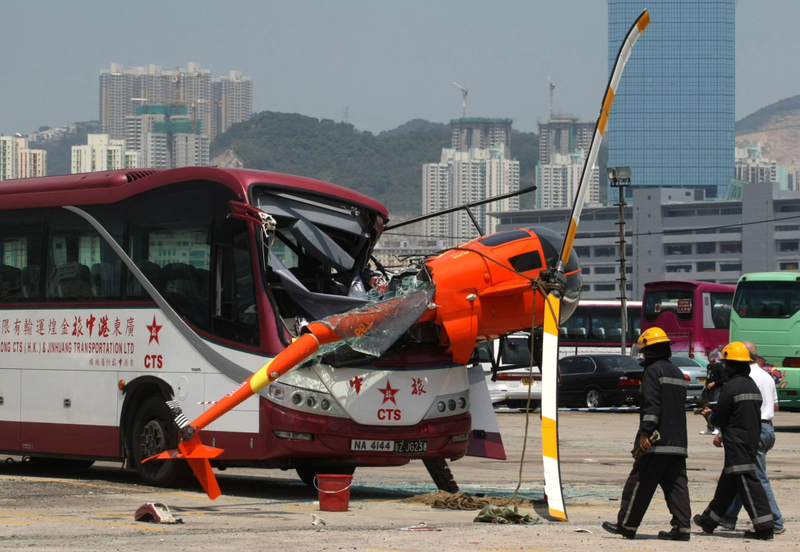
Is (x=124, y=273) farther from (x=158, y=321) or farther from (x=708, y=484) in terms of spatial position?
(x=708, y=484)

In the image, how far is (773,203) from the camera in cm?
15025

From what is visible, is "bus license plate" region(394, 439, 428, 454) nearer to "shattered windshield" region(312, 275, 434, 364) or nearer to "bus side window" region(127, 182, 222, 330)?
"shattered windshield" region(312, 275, 434, 364)

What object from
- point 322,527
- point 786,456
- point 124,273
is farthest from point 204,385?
point 786,456

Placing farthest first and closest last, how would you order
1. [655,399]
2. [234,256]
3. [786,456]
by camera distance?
[786,456], [234,256], [655,399]

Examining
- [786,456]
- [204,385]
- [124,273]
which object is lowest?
[786,456]

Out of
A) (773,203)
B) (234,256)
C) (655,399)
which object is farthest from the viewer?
(773,203)

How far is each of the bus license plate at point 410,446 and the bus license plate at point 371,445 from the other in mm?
56

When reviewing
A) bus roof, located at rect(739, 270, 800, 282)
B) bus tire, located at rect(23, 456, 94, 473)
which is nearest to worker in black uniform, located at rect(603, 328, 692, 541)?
bus tire, located at rect(23, 456, 94, 473)

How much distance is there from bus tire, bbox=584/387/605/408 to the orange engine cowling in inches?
809

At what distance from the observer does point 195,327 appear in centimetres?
1188

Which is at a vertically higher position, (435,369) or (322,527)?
(435,369)

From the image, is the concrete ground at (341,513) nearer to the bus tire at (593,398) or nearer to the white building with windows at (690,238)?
the bus tire at (593,398)

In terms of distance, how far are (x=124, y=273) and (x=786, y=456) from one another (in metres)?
11.5

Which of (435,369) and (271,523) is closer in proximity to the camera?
(271,523)
